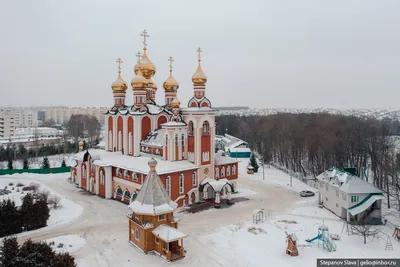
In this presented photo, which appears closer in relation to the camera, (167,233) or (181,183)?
(167,233)

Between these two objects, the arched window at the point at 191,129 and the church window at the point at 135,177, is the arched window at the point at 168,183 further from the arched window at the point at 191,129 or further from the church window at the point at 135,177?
the arched window at the point at 191,129

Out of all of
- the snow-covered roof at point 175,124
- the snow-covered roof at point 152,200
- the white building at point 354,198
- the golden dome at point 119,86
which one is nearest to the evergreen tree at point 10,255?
the snow-covered roof at point 152,200

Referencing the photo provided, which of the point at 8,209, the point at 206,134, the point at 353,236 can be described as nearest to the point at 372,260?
the point at 353,236

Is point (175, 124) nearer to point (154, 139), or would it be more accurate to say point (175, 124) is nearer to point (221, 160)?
point (154, 139)

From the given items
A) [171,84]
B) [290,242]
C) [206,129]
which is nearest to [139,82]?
[171,84]

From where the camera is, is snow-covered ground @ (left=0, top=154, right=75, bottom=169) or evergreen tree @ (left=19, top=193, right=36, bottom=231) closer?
evergreen tree @ (left=19, top=193, right=36, bottom=231)

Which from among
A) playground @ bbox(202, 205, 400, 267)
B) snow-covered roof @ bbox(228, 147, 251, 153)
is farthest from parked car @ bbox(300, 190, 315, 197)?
snow-covered roof @ bbox(228, 147, 251, 153)

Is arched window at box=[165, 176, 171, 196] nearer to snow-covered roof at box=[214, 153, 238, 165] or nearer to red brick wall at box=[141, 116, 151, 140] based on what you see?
snow-covered roof at box=[214, 153, 238, 165]

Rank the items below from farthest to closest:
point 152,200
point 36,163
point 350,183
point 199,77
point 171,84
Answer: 1. point 36,163
2. point 171,84
3. point 199,77
4. point 350,183
5. point 152,200
